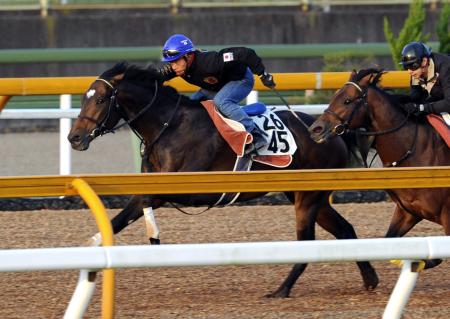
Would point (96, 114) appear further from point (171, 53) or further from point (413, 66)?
point (413, 66)

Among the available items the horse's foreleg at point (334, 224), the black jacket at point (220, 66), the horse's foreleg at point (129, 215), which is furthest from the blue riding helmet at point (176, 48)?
the horse's foreleg at point (334, 224)

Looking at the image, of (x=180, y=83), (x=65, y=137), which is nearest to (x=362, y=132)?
(x=180, y=83)

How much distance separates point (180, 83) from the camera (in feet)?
30.5

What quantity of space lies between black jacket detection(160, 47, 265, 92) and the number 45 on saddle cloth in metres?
0.17

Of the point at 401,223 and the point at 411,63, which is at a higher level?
the point at 411,63

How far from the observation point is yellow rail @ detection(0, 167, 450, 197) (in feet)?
17.7

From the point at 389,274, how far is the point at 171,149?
162 centimetres

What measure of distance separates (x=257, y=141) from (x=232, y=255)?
9.55ft

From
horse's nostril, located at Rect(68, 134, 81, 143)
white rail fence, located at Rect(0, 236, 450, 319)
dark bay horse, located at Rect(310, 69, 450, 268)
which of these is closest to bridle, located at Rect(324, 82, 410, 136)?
dark bay horse, located at Rect(310, 69, 450, 268)

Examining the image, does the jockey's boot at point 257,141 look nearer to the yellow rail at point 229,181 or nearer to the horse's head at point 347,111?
the horse's head at point 347,111

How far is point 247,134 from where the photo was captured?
7461 millimetres

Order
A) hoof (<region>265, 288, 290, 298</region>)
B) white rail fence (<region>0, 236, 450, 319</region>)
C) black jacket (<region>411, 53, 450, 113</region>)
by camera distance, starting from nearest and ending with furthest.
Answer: white rail fence (<region>0, 236, 450, 319</region>), hoof (<region>265, 288, 290, 298</region>), black jacket (<region>411, 53, 450, 113</region>)

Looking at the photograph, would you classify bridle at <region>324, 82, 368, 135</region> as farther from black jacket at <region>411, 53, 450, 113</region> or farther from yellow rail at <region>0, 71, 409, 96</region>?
yellow rail at <region>0, 71, 409, 96</region>

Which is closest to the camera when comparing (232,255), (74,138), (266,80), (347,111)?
(232,255)
